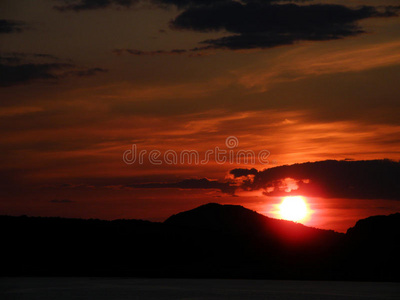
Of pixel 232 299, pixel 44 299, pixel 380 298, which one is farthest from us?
pixel 380 298

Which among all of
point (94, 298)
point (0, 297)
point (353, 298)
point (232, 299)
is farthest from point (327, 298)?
point (0, 297)

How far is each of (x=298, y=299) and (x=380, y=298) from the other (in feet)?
66.9

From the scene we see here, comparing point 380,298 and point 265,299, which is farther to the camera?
point 380,298

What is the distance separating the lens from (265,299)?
130250 millimetres

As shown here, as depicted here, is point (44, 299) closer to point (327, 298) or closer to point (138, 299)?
point (138, 299)

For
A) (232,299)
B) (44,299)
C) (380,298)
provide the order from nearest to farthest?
(44,299)
(232,299)
(380,298)

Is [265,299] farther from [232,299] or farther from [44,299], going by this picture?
[44,299]

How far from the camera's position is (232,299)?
12962cm

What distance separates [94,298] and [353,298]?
5347 cm

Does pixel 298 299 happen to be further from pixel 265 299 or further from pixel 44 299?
pixel 44 299

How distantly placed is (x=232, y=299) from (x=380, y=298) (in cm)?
3362

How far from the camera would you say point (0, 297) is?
122812 mm

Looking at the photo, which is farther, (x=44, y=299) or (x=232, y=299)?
(x=232, y=299)

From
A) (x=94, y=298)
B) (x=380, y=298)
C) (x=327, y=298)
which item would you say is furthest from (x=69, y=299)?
(x=380, y=298)
